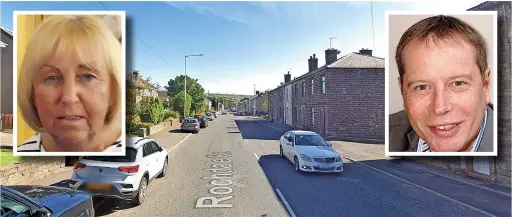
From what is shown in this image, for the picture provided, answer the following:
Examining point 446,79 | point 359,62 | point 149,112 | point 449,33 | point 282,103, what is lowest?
point 149,112

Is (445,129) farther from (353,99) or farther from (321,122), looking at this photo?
(321,122)

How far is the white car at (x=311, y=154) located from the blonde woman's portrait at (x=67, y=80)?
5.64 m

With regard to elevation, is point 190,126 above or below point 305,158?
above

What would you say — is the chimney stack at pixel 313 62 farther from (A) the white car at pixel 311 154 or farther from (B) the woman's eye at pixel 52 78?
(B) the woman's eye at pixel 52 78

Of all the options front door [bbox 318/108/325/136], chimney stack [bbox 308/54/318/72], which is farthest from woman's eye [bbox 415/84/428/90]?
chimney stack [bbox 308/54/318/72]

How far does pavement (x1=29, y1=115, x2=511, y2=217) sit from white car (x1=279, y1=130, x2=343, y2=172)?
0.98 ft

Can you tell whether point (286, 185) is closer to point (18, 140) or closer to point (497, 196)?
point (497, 196)

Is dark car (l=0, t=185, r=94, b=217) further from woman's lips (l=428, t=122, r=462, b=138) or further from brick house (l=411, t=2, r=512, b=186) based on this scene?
brick house (l=411, t=2, r=512, b=186)

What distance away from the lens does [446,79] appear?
7.49 metres

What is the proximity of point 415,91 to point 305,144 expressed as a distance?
4.27 m

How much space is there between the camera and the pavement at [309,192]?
20.8 ft

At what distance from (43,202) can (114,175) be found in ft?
6.38

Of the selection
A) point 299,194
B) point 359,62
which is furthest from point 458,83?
point 359,62

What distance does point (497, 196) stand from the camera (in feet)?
24.7
